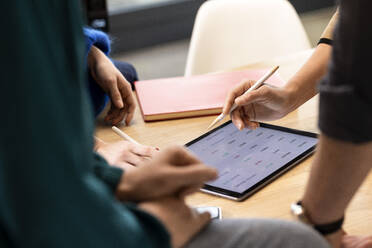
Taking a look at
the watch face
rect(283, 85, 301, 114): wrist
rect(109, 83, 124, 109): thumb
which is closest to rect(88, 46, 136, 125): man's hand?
rect(109, 83, 124, 109): thumb

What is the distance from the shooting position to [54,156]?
59cm

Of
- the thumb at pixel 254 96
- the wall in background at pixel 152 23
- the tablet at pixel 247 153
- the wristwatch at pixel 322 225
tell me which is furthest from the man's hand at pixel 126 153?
the wall in background at pixel 152 23

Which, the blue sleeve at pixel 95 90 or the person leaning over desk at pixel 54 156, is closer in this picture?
the person leaning over desk at pixel 54 156

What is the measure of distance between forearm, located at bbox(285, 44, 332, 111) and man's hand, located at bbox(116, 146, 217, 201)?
0.60 meters

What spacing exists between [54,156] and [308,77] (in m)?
0.81

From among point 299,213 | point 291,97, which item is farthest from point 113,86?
point 299,213

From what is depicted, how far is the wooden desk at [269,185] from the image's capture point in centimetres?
97

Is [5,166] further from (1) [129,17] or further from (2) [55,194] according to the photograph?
(1) [129,17]

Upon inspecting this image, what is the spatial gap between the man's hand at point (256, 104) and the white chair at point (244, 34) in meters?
0.69

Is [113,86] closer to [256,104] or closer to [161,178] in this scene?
[256,104]

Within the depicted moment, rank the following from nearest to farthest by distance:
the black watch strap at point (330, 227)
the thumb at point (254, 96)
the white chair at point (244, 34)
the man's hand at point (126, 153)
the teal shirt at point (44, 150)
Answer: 1. the teal shirt at point (44, 150)
2. the black watch strap at point (330, 227)
3. the man's hand at point (126, 153)
4. the thumb at point (254, 96)
5. the white chair at point (244, 34)

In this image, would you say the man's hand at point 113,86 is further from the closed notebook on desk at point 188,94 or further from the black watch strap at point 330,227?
the black watch strap at point 330,227

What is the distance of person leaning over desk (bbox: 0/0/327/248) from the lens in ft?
1.90

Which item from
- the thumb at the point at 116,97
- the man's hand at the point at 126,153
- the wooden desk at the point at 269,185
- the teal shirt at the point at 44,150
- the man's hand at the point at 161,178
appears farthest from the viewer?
the thumb at the point at 116,97
